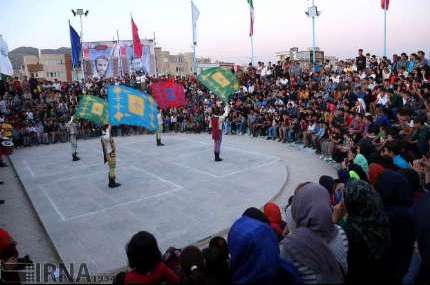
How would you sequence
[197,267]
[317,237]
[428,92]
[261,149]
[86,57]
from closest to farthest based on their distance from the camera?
[317,237], [197,267], [428,92], [261,149], [86,57]

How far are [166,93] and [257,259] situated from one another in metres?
14.1

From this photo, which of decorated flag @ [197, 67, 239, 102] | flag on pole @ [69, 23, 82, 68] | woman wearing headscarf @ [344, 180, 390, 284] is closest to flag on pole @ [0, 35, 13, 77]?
flag on pole @ [69, 23, 82, 68]

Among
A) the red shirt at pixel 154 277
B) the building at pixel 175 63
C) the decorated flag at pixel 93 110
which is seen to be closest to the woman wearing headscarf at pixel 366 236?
the red shirt at pixel 154 277

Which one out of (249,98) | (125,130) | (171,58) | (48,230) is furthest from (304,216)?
(171,58)

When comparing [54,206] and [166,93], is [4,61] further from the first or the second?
[54,206]

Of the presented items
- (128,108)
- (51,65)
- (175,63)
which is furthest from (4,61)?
(175,63)

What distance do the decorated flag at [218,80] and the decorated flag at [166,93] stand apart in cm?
Result: 308

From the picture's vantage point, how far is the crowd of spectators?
9.83 feet

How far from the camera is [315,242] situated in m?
2.88

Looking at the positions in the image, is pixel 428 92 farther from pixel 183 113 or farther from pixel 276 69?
pixel 183 113

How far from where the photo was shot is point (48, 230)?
7.50m

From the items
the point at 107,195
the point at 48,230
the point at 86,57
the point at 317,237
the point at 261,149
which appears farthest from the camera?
the point at 86,57

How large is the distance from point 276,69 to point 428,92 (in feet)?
41.5

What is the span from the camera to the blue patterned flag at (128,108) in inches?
334
